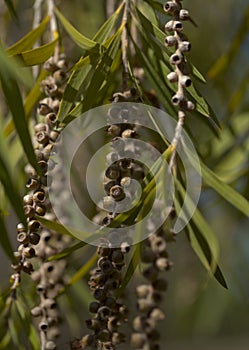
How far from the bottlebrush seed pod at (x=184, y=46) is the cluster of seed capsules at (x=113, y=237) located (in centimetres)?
5

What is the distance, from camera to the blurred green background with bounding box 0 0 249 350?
0.89 meters

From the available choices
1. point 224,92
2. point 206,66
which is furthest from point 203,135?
point 206,66

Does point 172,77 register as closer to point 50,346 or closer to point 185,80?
point 185,80

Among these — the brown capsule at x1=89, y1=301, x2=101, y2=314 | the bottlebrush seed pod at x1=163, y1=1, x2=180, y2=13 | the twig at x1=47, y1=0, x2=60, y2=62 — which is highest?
the bottlebrush seed pod at x1=163, y1=1, x2=180, y2=13

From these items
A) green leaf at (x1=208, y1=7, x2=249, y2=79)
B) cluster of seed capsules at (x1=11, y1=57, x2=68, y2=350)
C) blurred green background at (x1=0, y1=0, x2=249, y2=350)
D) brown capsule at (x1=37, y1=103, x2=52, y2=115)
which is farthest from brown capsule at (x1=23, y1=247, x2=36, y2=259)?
green leaf at (x1=208, y1=7, x2=249, y2=79)

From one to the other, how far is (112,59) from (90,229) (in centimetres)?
18

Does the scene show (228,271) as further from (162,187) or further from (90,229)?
(162,187)

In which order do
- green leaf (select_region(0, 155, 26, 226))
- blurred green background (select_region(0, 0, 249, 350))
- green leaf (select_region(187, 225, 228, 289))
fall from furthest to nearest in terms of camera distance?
1. blurred green background (select_region(0, 0, 249, 350))
2. green leaf (select_region(187, 225, 228, 289))
3. green leaf (select_region(0, 155, 26, 226))

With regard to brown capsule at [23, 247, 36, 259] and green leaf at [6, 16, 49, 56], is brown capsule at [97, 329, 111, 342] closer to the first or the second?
brown capsule at [23, 247, 36, 259]

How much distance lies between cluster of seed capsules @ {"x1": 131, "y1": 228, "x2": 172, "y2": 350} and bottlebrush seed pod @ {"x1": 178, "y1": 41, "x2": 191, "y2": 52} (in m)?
0.16

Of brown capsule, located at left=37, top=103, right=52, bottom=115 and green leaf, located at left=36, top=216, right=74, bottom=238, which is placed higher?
brown capsule, located at left=37, top=103, right=52, bottom=115

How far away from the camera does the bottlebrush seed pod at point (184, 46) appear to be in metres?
0.48

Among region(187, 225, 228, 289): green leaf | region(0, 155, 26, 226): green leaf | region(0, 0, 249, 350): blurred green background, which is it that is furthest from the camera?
region(0, 0, 249, 350): blurred green background

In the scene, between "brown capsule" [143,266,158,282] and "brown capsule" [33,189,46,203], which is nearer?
"brown capsule" [33,189,46,203]
